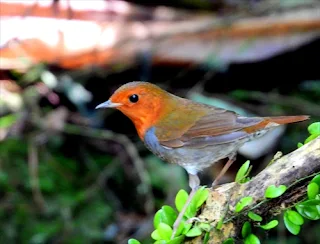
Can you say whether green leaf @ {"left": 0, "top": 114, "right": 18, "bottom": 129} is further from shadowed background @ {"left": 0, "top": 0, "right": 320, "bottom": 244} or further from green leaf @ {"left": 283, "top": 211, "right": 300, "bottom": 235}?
green leaf @ {"left": 283, "top": 211, "right": 300, "bottom": 235}

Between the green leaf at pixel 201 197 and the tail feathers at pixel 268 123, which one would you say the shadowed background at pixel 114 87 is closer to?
the tail feathers at pixel 268 123

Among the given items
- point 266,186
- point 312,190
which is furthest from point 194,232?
point 312,190

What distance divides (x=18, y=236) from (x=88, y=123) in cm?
95

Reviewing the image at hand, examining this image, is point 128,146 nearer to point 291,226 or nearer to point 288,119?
point 288,119

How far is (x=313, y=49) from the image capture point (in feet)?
17.0

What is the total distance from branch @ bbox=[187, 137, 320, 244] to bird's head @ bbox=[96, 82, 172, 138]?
0.92 m

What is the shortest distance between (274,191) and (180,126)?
1.11 metres

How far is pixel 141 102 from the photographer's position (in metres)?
3.01

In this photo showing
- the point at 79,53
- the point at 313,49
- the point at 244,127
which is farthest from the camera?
the point at 313,49

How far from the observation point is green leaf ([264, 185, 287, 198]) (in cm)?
197

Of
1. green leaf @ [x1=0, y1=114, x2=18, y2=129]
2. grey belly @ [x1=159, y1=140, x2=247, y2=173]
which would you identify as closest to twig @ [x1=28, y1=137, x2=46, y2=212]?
green leaf @ [x1=0, y1=114, x2=18, y2=129]

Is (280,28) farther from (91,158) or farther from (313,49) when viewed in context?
(91,158)

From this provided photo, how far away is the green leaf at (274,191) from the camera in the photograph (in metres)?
1.97

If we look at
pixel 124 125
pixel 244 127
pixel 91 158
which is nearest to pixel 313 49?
pixel 124 125
